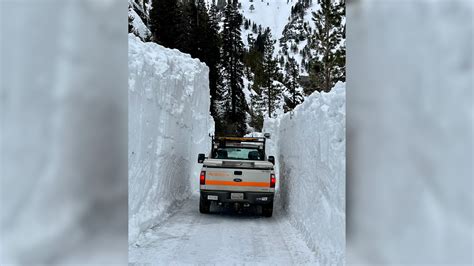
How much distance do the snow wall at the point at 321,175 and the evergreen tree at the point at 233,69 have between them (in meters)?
32.3

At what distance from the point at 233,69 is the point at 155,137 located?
36313 millimetres

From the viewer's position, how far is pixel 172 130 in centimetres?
1260

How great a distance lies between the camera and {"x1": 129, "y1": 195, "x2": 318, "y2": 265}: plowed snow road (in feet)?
21.4

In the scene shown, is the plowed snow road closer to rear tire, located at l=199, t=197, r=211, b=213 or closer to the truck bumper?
rear tire, located at l=199, t=197, r=211, b=213

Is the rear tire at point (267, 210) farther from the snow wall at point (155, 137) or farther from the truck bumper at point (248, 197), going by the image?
the snow wall at point (155, 137)

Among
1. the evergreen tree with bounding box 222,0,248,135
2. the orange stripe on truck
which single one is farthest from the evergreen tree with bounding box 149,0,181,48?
the orange stripe on truck

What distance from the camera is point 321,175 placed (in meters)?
6.95

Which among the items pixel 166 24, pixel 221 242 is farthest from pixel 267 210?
pixel 166 24

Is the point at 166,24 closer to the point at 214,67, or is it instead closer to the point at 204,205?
the point at 214,67
